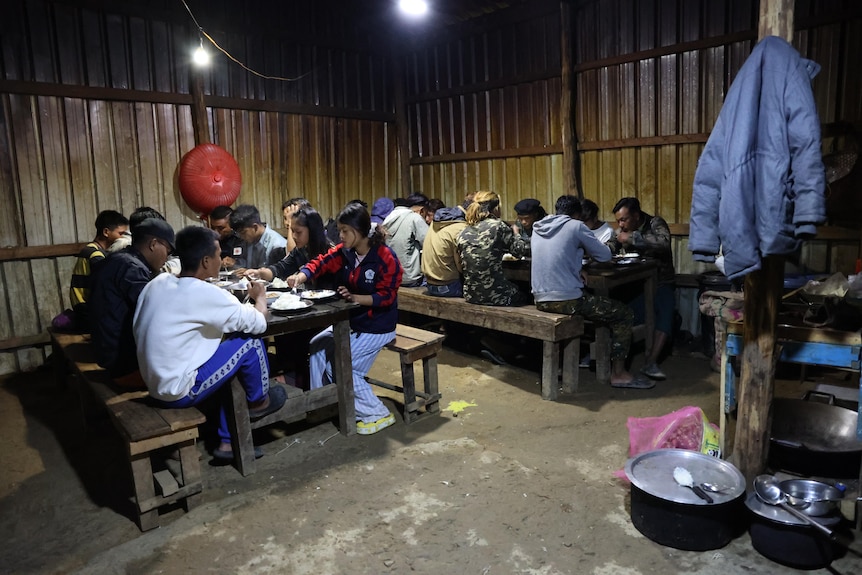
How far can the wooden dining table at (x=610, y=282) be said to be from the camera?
18.7 ft

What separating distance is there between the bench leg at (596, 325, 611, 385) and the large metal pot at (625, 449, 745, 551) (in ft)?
7.93

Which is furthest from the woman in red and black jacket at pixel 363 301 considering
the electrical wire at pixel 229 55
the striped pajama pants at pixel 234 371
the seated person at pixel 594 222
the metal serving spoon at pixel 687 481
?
the electrical wire at pixel 229 55

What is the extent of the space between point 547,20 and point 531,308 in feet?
15.3

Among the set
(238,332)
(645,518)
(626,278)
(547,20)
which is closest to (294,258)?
(238,332)

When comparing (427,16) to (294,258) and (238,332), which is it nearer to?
(294,258)

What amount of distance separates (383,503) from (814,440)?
9.06 feet

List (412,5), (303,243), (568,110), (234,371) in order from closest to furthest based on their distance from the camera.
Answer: (234,371), (303,243), (412,5), (568,110)

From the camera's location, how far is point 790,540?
289 centimetres

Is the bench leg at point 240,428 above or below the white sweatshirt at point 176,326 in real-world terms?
below

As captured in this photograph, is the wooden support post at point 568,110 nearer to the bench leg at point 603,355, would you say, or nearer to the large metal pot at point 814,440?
the bench leg at point 603,355

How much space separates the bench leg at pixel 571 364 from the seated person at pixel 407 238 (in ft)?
8.46

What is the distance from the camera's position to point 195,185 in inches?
303

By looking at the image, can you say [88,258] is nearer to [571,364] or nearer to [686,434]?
[571,364]

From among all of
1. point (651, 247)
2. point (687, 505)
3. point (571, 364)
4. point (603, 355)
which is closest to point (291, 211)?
point (571, 364)
